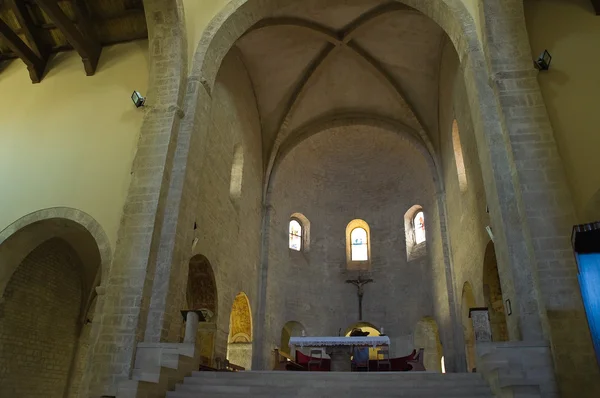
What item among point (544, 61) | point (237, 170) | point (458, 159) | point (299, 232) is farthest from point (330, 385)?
point (299, 232)

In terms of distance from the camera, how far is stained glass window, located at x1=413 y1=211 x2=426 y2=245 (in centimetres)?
1820

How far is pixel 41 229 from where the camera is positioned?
10.0 metres

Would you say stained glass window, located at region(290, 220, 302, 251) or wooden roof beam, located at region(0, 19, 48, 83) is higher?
wooden roof beam, located at region(0, 19, 48, 83)

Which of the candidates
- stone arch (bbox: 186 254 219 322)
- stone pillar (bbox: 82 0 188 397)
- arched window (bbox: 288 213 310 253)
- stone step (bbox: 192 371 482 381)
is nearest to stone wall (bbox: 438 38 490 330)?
stone step (bbox: 192 371 482 381)

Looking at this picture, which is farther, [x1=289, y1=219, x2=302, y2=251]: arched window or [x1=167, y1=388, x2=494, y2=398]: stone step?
[x1=289, y1=219, x2=302, y2=251]: arched window

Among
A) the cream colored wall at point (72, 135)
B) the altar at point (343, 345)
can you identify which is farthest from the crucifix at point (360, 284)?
the cream colored wall at point (72, 135)

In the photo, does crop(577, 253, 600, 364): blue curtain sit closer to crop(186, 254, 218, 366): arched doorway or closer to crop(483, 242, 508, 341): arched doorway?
crop(483, 242, 508, 341): arched doorway

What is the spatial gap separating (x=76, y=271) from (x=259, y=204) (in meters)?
6.21

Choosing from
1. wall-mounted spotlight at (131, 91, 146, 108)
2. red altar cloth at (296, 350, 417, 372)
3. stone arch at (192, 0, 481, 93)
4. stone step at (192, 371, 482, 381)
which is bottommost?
stone step at (192, 371, 482, 381)

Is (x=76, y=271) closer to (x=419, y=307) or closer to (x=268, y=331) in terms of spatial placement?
(x=268, y=331)

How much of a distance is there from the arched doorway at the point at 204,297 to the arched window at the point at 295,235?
23.1 ft

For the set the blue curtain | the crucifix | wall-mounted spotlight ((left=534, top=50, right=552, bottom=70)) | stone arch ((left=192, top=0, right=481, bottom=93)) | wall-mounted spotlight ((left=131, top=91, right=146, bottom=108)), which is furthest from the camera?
the crucifix

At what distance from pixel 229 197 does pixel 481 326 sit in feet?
25.9

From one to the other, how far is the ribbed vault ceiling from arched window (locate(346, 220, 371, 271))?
510 cm
